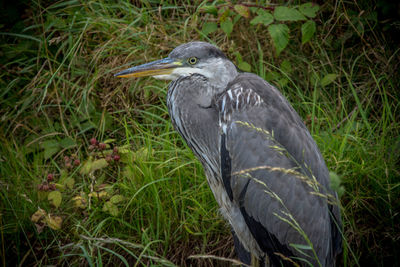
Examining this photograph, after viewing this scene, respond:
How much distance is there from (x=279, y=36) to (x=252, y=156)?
1.29m

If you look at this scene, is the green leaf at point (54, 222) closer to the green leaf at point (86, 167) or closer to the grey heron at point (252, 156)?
the green leaf at point (86, 167)

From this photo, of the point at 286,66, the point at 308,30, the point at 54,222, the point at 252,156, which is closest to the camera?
the point at 252,156

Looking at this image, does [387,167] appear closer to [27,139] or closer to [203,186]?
[203,186]

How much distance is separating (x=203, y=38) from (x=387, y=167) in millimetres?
1851

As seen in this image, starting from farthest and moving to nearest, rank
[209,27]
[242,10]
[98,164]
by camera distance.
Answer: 1. [209,27]
2. [242,10]
3. [98,164]

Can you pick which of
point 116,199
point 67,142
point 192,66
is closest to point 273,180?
point 192,66

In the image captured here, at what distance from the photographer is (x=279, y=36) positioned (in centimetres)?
346

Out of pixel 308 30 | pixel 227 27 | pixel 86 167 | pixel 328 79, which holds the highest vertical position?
pixel 227 27

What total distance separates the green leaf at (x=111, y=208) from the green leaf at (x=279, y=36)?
1.67 metres

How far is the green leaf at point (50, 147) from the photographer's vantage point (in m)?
3.62

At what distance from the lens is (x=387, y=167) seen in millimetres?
2926

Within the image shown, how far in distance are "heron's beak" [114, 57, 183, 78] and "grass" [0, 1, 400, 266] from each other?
65cm

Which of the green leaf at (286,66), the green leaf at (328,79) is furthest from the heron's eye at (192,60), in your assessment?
the green leaf at (328,79)

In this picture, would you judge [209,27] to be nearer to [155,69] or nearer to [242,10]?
[242,10]
